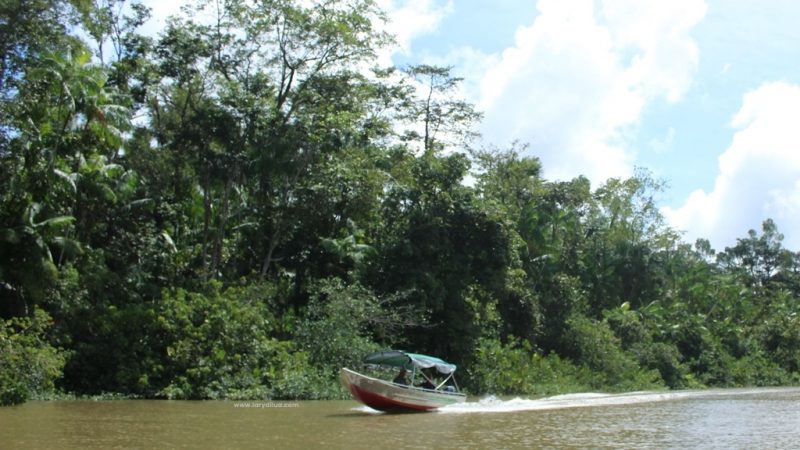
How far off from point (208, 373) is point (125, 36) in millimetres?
13919

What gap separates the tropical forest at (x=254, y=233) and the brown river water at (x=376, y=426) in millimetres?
2442

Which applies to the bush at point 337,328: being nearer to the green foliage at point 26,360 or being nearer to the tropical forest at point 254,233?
the tropical forest at point 254,233

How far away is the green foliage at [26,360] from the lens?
64.6 ft

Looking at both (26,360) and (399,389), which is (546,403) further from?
(26,360)

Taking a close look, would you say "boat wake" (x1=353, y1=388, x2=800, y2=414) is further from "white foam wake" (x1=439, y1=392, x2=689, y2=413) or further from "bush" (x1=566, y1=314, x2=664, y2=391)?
"bush" (x1=566, y1=314, x2=664, y2=391)

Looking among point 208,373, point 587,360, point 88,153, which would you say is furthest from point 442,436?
point 587,360

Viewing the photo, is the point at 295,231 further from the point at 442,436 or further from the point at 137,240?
the point at 442,436

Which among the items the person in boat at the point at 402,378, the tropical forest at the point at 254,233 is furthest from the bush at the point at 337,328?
the person in boat at the point at 402,378

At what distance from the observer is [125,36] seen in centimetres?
3058

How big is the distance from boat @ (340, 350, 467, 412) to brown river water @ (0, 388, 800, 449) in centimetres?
37

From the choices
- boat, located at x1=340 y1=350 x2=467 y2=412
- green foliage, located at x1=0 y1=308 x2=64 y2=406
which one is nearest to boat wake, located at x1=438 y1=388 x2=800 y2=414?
boat, located at x1=340 y1=350 x2=467 y2=412

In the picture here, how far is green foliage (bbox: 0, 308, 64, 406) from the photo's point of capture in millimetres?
19705

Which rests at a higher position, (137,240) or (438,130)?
→ (438,130)

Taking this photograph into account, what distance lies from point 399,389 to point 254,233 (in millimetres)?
13983
